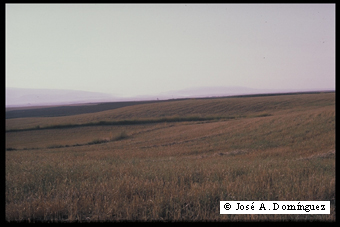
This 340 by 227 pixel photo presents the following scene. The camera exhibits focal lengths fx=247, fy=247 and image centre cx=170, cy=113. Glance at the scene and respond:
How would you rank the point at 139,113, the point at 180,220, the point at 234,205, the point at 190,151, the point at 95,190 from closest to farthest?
1. the point at 180,220
2. the point at 234,205
3. the point at 95,190
4. the point at 190,151
5. the point at 139,113

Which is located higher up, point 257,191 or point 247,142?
point 257,191

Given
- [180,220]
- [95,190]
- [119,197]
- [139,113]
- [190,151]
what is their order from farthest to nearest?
[139,113] → [190,151] → [95,190] → [119,197] → [180,220]

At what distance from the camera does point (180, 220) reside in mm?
3350

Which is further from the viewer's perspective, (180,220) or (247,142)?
(247,142)

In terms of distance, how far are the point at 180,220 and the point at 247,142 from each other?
617 inches

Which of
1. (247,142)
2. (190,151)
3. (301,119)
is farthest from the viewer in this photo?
(301,119)

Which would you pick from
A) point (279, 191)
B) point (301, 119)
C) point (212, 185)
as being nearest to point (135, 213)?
point (212, 185)

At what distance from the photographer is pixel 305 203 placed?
382 cm

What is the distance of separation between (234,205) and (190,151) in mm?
12295

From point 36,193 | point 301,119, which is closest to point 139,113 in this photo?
point 301,119

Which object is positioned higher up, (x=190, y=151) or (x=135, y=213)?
(x=135, y=213)

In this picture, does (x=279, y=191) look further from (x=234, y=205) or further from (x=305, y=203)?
(x=234, y=205)

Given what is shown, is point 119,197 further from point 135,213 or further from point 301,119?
point 301,119

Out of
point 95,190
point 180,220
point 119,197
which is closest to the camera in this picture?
point 180,220
